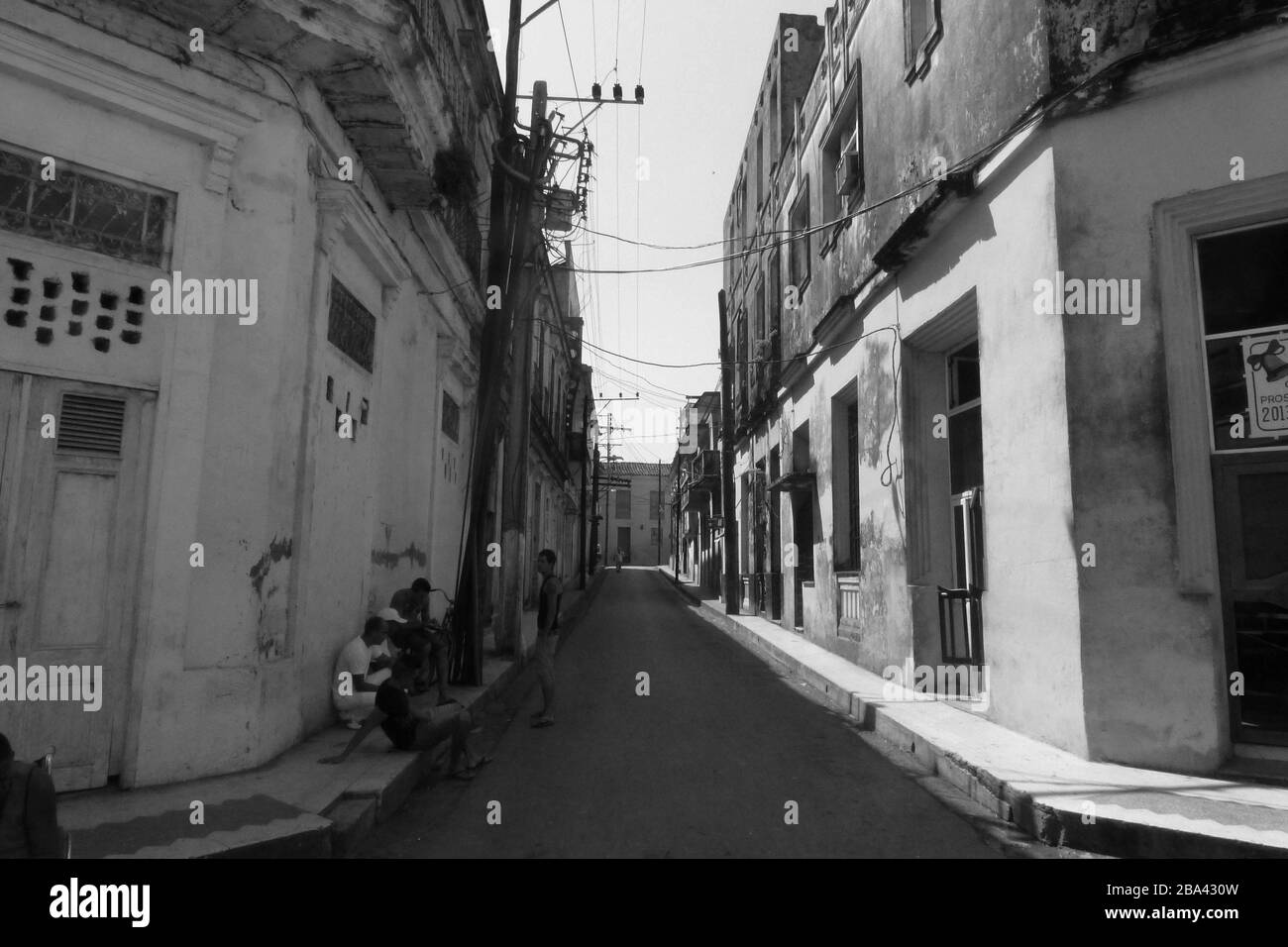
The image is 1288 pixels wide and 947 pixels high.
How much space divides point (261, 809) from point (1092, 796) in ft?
15.7

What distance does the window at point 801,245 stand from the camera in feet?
48.9

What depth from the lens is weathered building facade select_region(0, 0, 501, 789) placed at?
15.6 ft

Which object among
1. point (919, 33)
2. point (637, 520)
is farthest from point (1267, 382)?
point (637, 520)

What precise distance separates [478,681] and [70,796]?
4.46 m

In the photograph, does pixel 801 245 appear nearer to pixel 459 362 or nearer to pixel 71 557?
pixel 459 362

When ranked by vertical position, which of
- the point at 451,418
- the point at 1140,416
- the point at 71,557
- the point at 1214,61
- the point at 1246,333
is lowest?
the point at 71,557

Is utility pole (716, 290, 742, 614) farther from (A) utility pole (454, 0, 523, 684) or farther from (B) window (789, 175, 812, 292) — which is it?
(A) utility pole (454, 0, 523, 684)

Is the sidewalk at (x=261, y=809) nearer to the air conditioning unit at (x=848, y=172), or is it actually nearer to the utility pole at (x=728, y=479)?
the air conditioning unit at (x=848, y=172)

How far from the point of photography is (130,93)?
5.02 m

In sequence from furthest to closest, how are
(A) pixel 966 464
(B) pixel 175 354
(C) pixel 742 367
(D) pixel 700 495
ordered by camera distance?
(D) pixel 700 495, (C) pixel 742 367, (A) pixel 966 464, (B) pixel 175 354

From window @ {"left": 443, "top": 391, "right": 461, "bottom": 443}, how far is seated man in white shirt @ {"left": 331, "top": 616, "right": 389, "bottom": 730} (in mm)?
4490

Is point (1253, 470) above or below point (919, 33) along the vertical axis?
below
